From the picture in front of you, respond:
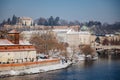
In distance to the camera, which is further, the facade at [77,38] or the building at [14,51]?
the facade at [77,38]

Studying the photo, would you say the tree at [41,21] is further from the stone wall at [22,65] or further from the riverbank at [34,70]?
the stone wall at [22,65]

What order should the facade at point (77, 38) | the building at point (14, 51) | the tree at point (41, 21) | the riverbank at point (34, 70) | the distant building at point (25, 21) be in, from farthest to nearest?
the tree at point (41, 21)
the distant building at point (25, 21)
the facade at point (77, 38)
the building at point (14, 51)
the riverbank at point (34, 70)

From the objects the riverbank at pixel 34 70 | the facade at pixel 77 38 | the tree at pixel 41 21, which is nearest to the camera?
the riverbank at pixel 34 70

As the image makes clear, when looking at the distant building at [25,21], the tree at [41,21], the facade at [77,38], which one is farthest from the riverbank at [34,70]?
the tree at [41,21]

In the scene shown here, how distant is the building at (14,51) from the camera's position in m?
12.7

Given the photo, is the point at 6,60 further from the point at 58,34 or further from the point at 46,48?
the point at 58,34

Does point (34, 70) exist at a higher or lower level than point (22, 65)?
lower

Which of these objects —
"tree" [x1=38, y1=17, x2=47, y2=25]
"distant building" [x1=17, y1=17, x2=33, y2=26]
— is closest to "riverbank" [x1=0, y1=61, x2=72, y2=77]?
"distant building" [x1=17, y1=17, x2=33, y2=26]

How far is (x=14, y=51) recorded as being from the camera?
1299cm

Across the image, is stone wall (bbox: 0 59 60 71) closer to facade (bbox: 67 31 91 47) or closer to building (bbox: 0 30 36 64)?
building (bbox: 0 30 36 64)

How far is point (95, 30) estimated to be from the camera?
161 ft

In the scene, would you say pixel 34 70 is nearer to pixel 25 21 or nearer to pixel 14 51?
pixel 14 51

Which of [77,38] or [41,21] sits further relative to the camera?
[41,21]

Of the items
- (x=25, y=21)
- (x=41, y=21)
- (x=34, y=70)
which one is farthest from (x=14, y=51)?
(x=41, y=21)
